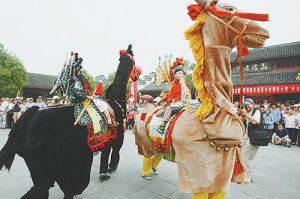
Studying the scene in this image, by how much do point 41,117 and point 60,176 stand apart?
81cm

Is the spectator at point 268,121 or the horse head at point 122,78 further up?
the horse head at point 122,78

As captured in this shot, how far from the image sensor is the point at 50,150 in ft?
6.97

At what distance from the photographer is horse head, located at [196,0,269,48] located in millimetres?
1637

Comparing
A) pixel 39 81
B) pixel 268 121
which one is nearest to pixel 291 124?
pixel 268 121

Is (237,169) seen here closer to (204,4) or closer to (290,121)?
(204,4)

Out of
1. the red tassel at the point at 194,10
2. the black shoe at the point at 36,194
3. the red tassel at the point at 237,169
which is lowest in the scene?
the black shoe at the point at 36,194

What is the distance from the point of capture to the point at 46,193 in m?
1.96

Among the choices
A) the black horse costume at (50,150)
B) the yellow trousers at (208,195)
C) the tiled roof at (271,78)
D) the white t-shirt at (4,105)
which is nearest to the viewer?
the yellow trousers at (208,195)

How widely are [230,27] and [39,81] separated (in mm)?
31295

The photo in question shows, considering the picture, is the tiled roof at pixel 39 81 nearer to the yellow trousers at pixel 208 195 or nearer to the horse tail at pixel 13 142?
the horse tail at pixel 13 142

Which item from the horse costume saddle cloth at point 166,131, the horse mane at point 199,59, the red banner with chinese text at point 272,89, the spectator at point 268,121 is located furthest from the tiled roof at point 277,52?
the horse mane at point 199,59

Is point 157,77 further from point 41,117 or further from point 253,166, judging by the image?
point 253,166

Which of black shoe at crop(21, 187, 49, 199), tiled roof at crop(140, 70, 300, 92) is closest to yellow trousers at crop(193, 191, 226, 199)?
black shoe at crop(21, 187, 49, 199)

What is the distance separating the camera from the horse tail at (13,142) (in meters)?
2.03
